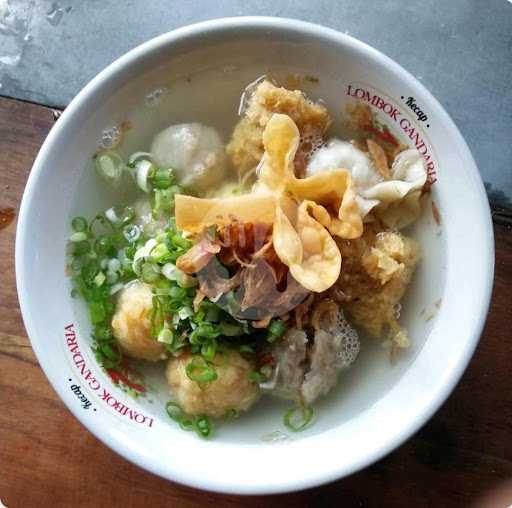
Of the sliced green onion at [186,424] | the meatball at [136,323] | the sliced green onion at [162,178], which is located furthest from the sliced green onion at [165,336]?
the sliced green onion at [162,178]

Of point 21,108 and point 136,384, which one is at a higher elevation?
point 21,108

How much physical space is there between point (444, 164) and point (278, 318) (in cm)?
31

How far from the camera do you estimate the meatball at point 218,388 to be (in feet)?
3.40

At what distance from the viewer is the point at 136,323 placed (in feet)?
3.43

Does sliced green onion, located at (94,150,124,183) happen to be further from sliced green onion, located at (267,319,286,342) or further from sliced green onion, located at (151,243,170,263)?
sliced green onion, located at (267,319,286,342)

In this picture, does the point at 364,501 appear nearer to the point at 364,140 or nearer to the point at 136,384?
the point at 136,384

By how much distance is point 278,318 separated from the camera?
1.03 metres

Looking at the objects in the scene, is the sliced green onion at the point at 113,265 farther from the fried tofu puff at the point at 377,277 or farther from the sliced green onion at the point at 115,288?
the fried tofu puff at the point at 377,277

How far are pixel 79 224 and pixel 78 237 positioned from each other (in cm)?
2

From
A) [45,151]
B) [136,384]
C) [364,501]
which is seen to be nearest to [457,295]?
[364,501]

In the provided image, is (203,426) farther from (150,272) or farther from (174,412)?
(150,272)

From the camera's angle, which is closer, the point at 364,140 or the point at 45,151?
the point at 45,151

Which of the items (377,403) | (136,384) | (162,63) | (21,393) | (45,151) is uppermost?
(162,63)

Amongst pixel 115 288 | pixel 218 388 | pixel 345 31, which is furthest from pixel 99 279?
pixel 345 31
